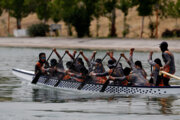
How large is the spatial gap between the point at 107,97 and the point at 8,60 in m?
25.2

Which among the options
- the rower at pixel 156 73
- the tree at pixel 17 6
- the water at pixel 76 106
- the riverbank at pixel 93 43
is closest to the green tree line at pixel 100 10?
the riverbank at pixel 93 43

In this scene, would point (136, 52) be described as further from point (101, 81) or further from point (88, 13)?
point (101, 81)

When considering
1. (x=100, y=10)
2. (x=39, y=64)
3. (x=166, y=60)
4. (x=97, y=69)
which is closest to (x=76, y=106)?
(x=97, y=69)

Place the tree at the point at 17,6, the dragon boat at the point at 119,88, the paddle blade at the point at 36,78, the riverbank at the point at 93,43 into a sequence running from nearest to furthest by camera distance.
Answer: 1. the dragon boat at the point at 119,88
2. the paddle blade at the point at 36,78
3. the riverbank at the point at 93,43
4. the tree at the point at 17,6

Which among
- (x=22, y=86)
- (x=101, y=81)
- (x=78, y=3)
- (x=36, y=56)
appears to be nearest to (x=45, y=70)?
(x=22, y=86)

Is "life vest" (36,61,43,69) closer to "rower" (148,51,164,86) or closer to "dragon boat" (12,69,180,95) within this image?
"dragon boat" (12,69,180,95)

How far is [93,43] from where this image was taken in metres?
60.4

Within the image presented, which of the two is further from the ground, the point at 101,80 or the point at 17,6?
the point at 17,6

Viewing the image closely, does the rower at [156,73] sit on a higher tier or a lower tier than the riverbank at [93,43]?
higher

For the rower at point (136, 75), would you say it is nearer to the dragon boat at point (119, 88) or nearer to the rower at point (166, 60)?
the dragon boat at point (119, 88)

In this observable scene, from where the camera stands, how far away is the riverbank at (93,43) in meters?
54.1

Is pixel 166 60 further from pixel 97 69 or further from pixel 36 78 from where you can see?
pixel 36 78

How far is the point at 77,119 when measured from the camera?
17.9 m

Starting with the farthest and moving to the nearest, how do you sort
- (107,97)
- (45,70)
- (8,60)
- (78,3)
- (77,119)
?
(78,3) → (8,60) → (45,70) → (107,97) → (77,119)
